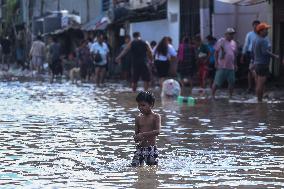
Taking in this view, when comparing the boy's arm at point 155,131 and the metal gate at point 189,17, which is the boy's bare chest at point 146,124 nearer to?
the boy's arm at point 155,131

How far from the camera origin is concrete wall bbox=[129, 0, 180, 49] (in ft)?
98.8

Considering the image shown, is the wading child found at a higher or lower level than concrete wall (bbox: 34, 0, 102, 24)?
lower

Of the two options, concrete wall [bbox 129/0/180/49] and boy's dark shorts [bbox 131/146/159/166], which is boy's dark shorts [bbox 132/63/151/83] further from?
boy's dark shorts [bbox 131/146/159/166]

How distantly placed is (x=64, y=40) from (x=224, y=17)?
19883mm

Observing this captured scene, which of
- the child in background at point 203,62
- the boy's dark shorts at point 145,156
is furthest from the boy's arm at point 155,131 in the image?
the child in background at point 203,62

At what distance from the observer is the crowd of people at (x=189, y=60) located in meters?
17.1

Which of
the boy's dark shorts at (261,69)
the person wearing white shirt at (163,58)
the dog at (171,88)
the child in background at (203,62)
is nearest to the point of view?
the boy's dark shorts at (261,69)

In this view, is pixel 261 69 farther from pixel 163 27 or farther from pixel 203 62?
pixel 163 27

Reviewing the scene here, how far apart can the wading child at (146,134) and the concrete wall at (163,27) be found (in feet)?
69.9

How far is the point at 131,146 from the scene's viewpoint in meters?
10.4

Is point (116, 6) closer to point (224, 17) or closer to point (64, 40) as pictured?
point (64, 40)

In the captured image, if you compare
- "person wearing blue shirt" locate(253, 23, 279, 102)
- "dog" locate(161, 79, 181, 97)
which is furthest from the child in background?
"person wearing blue shirt" locate(253, 23, 279, 102)

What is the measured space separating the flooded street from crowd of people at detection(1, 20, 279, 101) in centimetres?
97

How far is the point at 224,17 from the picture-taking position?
83.6 feet
